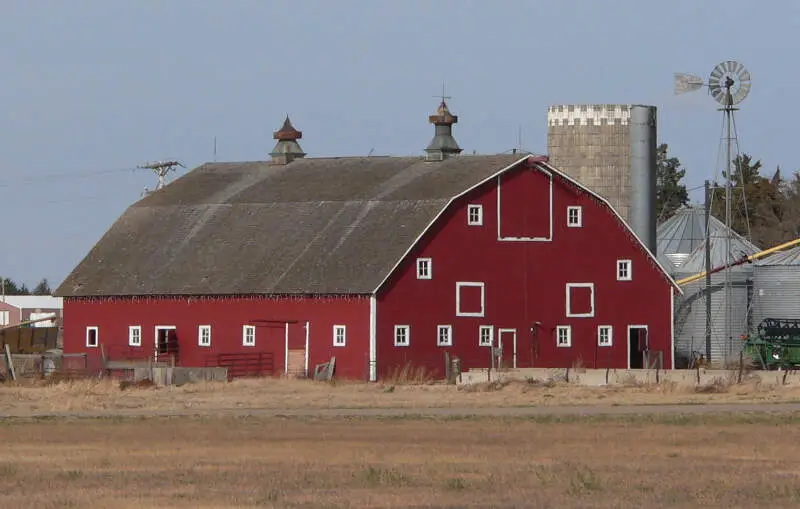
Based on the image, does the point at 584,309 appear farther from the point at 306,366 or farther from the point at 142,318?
the point at 142,318

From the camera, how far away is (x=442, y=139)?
247 ft

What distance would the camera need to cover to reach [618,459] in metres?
31.8

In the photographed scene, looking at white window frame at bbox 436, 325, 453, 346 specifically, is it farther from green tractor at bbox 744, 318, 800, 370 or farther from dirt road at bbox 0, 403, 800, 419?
dirt road at bbox 0, 403, 800, 419

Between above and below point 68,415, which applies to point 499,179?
above

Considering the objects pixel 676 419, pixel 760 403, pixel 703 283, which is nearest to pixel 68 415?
pixel 676 419

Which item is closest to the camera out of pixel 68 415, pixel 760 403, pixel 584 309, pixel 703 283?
pixel 68 415

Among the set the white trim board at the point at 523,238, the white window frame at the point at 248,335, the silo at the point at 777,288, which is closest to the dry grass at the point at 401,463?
the white window frame at the point at 248,335

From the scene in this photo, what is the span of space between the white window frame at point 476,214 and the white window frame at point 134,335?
13234 mm

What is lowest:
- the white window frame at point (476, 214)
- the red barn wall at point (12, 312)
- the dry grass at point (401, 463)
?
the dry grass at point (401, 463)

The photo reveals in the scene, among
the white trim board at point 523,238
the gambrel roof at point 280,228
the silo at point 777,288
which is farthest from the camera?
the silo at point 777,288

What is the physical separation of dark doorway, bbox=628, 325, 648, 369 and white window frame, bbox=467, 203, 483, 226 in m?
7.13

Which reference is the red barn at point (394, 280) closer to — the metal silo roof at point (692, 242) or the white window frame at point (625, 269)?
the white window frame at point (625, 269)

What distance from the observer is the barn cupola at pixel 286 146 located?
79.7 metres

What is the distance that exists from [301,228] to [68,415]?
86.8ft
